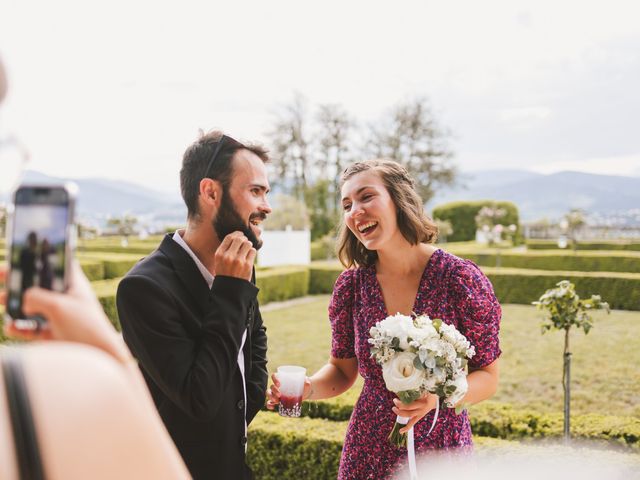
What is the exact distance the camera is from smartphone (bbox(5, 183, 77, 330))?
63cm

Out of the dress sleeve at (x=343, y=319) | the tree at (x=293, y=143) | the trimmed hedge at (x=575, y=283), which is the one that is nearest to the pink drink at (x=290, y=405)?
the dress sleeve at (x=343, y=319)

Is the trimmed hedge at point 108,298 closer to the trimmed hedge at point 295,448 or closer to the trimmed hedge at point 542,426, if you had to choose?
the trimmed hedge at point 295,448

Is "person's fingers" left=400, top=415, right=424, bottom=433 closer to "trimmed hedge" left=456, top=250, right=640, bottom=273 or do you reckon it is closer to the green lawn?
A: the green lawn

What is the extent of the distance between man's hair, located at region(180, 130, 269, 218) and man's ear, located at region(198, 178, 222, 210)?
15 millimetres

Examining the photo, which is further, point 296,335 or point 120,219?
point 120,219

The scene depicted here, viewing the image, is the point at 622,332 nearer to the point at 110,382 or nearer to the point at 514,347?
the point at 514,347

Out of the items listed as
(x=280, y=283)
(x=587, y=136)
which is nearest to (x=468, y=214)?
(x=280, y=283)

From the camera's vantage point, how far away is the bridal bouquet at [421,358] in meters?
2.03

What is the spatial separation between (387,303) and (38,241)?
1.99 m

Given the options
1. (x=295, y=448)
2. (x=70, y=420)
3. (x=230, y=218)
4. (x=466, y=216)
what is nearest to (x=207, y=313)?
(x=230, y=218)

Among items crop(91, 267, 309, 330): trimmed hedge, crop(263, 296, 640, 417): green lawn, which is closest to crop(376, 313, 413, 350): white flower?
crop(263, 296, 640, 417): green lawn

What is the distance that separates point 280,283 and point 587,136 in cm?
19488

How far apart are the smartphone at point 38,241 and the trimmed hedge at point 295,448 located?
11.4ft

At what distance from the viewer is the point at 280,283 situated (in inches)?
564
